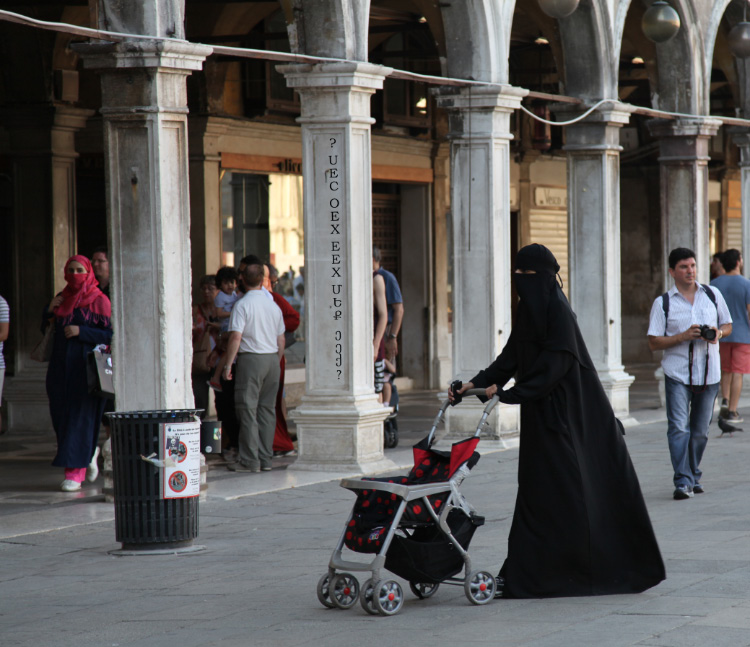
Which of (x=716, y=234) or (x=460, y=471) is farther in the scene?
(x=716, y=234)

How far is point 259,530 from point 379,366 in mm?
4078

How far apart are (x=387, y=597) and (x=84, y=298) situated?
16.2 feet

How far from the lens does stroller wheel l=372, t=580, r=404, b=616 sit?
5.96m

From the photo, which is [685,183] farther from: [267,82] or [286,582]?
[286,582]

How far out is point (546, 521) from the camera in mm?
6312

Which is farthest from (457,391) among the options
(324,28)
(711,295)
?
(324,28)

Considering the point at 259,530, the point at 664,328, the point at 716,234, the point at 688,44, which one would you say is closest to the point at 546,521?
the point at 259,530

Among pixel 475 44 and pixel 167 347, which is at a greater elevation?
pixel 475 44

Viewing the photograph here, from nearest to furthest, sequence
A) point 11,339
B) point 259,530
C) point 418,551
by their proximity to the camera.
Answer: point 418,551 → point 259,530 → point 11,339

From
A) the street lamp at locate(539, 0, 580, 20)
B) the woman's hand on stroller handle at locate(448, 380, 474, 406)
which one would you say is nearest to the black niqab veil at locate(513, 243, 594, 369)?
the woman's hand on stroller handle at locate(448, 380, 474, 406)

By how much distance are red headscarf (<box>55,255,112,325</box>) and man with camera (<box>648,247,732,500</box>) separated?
3.96 m

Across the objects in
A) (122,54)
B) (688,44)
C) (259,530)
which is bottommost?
(259,530)

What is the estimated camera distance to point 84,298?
33.6 ft

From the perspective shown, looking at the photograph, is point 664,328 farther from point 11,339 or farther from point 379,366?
point 11,339
